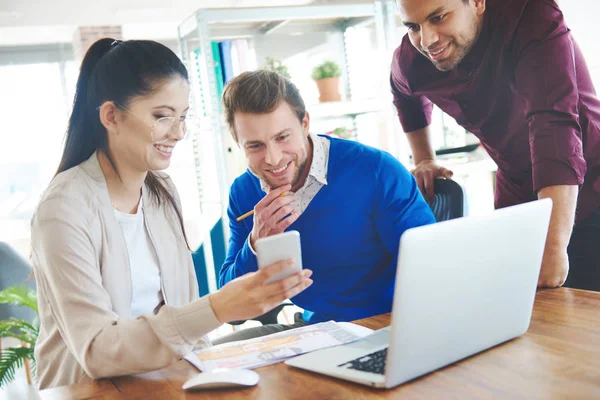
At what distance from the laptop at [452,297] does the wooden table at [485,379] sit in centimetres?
2

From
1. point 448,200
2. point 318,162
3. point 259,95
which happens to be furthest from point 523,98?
point 259,95

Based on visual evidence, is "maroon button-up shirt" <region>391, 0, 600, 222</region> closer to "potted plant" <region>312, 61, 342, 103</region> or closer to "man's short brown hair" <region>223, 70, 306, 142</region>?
"man's short brown hair" <region>223, 70, 306, 142</region>

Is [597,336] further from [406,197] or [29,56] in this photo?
[29,56]

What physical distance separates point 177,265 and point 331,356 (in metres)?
0.65

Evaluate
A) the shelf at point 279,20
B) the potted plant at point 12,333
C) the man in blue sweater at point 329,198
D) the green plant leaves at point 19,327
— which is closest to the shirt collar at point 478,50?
the man in blue sweater at point 329,198

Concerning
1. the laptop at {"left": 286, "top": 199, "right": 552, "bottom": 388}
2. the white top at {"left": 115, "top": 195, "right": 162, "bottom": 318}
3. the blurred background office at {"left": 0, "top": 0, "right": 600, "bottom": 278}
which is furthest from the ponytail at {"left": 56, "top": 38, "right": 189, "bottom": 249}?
the blurred background office at {"left": 0, "top": 0, "right": 600, "bottom": 278}

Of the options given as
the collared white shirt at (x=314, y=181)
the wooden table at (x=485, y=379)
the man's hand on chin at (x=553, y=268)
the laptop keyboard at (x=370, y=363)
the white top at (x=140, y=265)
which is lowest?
the wooden table at (x=485, y=379)

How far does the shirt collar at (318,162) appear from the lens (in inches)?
68.9

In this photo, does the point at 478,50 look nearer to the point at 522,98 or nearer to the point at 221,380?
the point at 522,98

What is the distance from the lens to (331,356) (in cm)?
113

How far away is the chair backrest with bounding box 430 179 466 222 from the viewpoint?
1868mm

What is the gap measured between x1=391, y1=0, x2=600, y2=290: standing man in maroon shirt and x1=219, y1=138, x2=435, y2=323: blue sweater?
30 cm

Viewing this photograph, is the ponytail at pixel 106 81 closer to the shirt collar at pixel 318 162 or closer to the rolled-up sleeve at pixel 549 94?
the shirt collar at pixel 318 162

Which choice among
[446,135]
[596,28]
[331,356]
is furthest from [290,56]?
[331,356]
